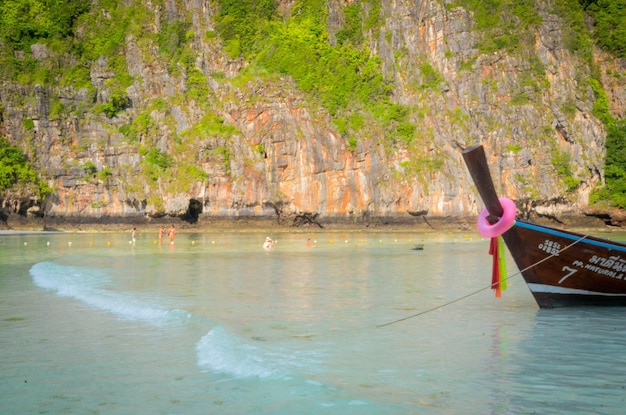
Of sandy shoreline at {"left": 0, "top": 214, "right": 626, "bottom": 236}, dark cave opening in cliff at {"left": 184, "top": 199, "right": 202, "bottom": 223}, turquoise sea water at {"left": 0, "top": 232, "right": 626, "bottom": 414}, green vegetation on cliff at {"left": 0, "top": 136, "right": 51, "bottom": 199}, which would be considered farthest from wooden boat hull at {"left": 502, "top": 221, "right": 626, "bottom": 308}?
green vegetation on cliff at {"left": 0, "top": 136, "right": 51, "bottom": 199}

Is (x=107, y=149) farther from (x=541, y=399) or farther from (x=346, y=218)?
(x=541, y=399)

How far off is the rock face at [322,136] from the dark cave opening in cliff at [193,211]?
0.16m

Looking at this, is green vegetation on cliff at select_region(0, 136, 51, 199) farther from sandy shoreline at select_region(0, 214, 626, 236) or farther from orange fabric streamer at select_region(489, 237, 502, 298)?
orange fabric streamer at select_region(489, 237, 502, 298)

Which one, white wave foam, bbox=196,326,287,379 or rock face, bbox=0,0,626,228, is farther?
rock face, bbox=0,0,626,228

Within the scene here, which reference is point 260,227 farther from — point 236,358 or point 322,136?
point 236,358

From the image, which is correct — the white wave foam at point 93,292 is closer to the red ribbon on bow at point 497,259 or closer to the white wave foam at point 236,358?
the white wave foam at point 236,358

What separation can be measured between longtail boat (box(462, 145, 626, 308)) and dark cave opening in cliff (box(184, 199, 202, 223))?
172 ft

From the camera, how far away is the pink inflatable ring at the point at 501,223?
34.9ft

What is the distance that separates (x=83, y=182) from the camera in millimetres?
64688

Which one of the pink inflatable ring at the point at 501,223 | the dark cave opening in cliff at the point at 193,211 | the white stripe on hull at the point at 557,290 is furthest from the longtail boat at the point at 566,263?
the dark cave opening in cliff at the point at 193,211

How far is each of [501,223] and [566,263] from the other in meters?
2.81

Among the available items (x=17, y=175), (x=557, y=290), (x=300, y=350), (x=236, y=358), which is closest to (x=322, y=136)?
(x=17, y=175)

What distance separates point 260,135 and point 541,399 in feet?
193

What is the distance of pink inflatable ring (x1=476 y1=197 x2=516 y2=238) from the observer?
10.6 metres
